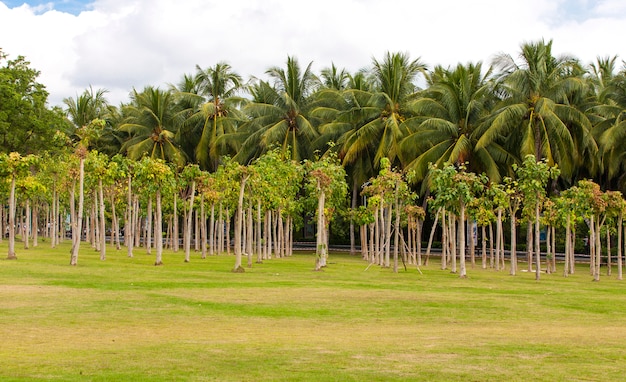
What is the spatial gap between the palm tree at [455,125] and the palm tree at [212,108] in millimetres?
20742

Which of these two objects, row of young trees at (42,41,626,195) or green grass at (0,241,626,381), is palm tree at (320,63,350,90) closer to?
row of young trees at (42,41,626,195)

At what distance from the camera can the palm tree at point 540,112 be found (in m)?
48.9

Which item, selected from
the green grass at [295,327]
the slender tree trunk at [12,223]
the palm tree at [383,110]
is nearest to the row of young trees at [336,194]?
the slender tree trunk at [12,223]

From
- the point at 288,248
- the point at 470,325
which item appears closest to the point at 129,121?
the point at 288,248

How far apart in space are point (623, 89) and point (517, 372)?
45932 millimetres

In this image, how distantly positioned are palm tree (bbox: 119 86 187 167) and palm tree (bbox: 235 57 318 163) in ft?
26.5

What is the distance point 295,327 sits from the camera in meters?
18.3

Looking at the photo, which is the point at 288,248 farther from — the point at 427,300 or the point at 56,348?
the point at 56,348

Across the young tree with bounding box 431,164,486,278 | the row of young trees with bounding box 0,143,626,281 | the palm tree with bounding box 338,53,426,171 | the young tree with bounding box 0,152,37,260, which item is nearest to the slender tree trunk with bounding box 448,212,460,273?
the row of young trees with bounding box 0,143,626,281

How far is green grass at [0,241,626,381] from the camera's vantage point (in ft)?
40.3

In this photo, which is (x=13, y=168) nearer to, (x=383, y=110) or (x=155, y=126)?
(x=383, y=110)

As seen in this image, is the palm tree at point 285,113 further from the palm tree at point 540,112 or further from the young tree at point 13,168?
the young tree at point 13,168

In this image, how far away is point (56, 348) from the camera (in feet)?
46.7

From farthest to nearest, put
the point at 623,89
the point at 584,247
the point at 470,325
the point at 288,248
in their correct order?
the point at 584,247 → the point at 288,248 → the point at 623,89 → the point at 470,325
